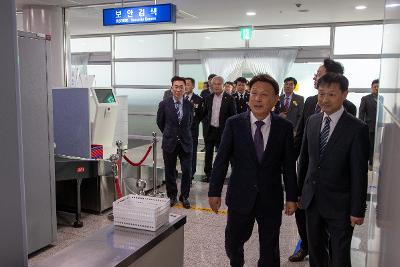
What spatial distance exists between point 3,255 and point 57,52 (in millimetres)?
7323

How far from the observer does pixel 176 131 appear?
16.3 ft

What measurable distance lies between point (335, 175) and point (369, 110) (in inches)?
218

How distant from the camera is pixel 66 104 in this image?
5.30m

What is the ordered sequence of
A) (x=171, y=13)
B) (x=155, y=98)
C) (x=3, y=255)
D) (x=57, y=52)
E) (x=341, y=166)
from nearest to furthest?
(x=3, y=255), (x=341, y=166), (x=171, y=13), (x=57, y=52), (x=155, y=98)

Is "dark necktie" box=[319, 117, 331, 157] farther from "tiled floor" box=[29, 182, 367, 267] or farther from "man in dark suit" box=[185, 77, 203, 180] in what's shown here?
"man in dark suit" box=[185, 77, 203, 180]

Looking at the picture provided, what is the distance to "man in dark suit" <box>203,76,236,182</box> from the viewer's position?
6.36 metres

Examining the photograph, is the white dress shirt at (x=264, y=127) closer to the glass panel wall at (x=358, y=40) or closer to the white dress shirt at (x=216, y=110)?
the white dress shirt at (x=216, y=110)

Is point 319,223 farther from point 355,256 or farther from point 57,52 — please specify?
point 57,52

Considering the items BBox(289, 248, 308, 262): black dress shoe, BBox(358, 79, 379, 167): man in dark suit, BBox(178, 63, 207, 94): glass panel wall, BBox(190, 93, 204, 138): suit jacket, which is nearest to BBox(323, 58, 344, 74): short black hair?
BBox(289, 248, 308, 262): black dress shoe

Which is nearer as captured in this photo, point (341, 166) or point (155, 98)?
point (341, 166)

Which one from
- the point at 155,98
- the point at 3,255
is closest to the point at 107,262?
the point at 3,255

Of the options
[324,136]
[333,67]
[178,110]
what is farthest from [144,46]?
[324,136]

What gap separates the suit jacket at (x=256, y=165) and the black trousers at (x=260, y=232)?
6 cm

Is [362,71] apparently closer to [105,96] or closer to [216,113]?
[216,113]
